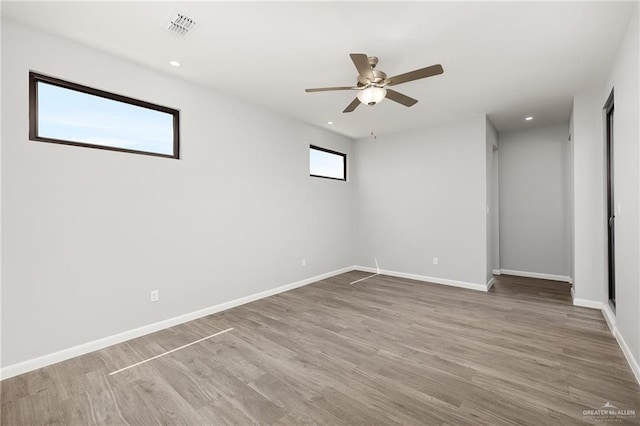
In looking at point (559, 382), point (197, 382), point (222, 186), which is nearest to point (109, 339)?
point (197, 382)

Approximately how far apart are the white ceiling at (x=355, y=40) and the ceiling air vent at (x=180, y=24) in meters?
0.05

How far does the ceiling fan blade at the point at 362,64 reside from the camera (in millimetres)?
2168

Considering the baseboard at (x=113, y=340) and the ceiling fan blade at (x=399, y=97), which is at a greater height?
the ceiling fan blade at (x=399, y=97)

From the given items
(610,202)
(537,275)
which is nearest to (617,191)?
(610,202)

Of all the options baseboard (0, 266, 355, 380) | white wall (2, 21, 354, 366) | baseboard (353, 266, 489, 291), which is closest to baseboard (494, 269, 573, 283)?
baseboard (353, 266, 489, 291)

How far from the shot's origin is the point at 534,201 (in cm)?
543

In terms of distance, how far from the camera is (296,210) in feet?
15.7

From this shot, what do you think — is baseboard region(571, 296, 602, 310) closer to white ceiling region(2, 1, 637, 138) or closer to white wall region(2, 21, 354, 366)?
white ceiling region(2, 1, 637, 138)

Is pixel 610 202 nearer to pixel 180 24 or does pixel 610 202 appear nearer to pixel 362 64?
pixel 362 64

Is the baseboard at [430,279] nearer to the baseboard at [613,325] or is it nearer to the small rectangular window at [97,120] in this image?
the baseboard at [613,325]

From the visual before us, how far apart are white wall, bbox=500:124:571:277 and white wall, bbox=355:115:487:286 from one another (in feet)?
5.24

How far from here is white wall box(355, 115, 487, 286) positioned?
15.3 feet

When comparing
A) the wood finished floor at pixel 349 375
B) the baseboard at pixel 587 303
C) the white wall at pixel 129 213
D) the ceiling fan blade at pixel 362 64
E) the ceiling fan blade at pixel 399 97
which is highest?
the ceiling fan blade at pixel 362 64

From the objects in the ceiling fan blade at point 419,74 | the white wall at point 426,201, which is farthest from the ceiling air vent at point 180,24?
the white wall at point 426,201
